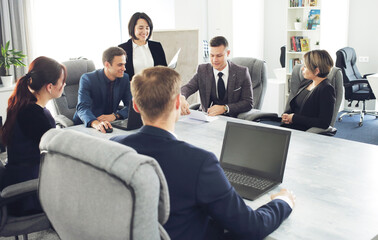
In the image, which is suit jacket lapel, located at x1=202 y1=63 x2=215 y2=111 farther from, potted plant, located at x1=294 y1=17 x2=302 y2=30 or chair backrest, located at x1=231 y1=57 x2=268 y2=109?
potted plant, located at x1=294 y1=17 x2=302 y2=30

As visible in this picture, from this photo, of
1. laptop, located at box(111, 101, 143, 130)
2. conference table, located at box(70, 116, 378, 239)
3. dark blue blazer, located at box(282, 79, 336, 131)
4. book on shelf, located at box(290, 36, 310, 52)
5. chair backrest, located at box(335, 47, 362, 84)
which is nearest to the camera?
conference table, located at box(70, 116, 378, 239)

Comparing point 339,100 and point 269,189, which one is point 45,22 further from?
point 269,189

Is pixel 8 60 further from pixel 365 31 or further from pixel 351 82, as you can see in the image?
pixel 365 31

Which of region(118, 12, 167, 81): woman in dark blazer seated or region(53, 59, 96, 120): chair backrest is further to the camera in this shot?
region(118, 12, 167, 81): woman in dark blazer seated

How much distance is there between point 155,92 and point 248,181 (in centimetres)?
71

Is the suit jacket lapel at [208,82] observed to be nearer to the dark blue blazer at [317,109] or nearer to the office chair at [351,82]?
the dark blue blazer at [317,109]

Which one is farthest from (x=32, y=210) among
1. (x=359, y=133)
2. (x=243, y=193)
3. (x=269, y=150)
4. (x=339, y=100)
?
(x=359, y=133)

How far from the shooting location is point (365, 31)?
22.1 ft

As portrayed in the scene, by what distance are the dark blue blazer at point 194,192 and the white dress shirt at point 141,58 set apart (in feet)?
8.51

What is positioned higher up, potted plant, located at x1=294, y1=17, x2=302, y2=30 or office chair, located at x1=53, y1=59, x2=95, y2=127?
potted plant, located at x1=294, y1=17, x2=302, y2=30

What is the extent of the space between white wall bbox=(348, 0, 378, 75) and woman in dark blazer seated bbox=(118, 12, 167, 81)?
4173mm

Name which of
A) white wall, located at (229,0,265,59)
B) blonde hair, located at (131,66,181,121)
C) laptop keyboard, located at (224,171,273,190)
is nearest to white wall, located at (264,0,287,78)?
white wall, located at (229,0,265,59)

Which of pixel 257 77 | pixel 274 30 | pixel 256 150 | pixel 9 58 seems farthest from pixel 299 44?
pixel 256 150

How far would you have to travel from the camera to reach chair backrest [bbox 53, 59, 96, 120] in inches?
140
